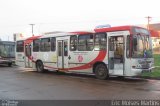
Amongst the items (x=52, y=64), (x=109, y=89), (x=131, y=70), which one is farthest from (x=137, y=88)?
(x=52, y=64)

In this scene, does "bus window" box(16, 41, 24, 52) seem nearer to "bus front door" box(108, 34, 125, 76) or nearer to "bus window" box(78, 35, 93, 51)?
"bus window" box(78, 35, 93, 51)

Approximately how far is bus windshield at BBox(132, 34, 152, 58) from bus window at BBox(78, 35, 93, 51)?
2.88 metres

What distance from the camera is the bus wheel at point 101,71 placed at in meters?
16.5

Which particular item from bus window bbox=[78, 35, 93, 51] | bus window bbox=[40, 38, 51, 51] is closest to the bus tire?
bus window bbox=[40, 38, 51, 51]

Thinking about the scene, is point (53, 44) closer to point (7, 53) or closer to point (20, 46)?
point (20, 46)

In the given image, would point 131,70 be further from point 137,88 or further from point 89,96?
point 89,96

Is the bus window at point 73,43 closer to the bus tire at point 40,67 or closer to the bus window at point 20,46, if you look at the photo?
the bus tire at point 40,67

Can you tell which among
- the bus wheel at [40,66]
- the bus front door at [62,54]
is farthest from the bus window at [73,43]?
the bus wheel at [40,66]

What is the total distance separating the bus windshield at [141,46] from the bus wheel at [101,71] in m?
1.97

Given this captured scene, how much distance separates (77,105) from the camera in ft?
30.3

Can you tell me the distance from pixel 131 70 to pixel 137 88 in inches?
91.6

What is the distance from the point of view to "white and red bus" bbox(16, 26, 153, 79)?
1536cm

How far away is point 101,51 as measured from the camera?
54.6ft

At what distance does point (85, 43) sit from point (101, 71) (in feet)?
6.64
